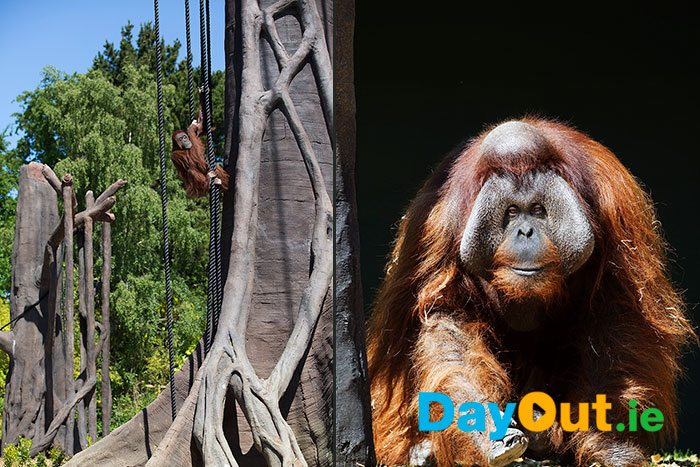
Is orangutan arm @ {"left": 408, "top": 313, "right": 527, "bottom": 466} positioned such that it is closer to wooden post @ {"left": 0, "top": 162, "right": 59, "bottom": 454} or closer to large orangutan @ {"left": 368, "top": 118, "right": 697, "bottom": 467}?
large orangutan @ {"left": 368, "top": 118, "right": 697, "bottom": 467}

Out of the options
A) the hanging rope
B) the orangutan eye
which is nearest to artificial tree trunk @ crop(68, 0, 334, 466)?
the hanging rope

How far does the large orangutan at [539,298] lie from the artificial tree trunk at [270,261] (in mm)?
325

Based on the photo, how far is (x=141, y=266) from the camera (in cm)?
1198

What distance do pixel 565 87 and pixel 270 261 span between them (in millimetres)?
904

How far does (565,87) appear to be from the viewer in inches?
72.8

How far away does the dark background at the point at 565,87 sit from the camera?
1.83 metres

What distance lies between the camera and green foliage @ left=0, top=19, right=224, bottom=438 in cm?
1118

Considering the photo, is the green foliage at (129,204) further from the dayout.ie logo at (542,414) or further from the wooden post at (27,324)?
the dayout.ie logo at (542,414)

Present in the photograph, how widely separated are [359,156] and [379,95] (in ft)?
0.54

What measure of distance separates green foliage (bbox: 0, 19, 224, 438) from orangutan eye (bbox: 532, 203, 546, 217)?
9140mm

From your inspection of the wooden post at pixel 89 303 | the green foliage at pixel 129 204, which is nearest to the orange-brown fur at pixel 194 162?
the wooden post at pixel 89 303

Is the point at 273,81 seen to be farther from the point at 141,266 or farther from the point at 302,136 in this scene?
the point at 141,266

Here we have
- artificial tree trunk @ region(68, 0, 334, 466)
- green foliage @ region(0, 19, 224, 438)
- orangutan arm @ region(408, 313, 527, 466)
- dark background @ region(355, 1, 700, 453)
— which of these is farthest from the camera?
green foliage @ region(0, 19, 224, 438)

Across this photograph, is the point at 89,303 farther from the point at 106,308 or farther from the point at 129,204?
the point at 129,204
